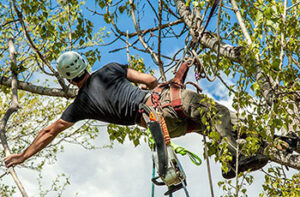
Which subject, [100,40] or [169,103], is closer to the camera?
[169,103]

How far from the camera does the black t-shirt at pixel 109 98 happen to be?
13.6 feet

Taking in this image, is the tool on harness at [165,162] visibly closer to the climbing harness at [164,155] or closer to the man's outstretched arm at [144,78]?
Result: the climbing harness at [164,155]

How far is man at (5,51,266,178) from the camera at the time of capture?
3992 millimetres

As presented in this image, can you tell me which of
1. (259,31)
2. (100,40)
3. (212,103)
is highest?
(100,40)

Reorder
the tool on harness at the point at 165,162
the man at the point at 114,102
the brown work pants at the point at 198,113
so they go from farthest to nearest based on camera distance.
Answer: the man at the point at 114,102, the brown work pants at the point at 198,113, the tool on harness at the point at 165,162

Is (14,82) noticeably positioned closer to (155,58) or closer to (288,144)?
(155,58)

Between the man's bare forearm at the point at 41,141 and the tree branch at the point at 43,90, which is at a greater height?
the tree branch at the point at 43,90

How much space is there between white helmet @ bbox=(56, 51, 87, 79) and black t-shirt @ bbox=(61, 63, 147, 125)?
0.15 meters

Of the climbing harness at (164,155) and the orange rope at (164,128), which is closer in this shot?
the climbing harness at (164,155)

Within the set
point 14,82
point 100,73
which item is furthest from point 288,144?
point 14,82

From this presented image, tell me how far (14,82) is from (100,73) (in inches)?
73.4

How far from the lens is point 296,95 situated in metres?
4.18

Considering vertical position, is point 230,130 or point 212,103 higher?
point 212,103

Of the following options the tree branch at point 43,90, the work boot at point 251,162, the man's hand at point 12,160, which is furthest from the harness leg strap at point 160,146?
the tree branch at point 43,90
